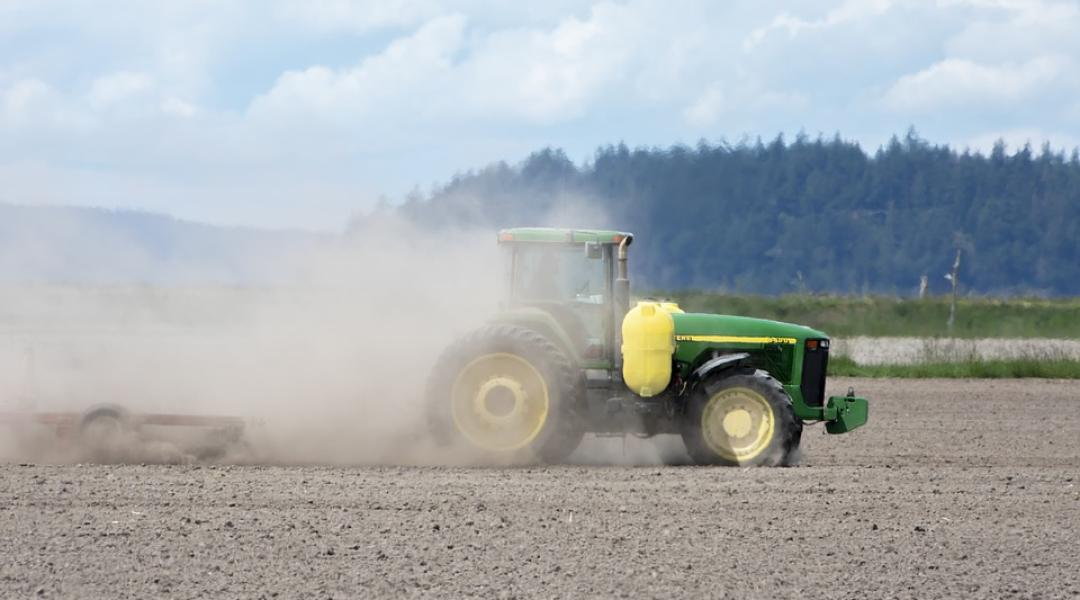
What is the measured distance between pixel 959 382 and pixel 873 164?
81.1m

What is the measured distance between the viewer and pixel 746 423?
12648 millimetres

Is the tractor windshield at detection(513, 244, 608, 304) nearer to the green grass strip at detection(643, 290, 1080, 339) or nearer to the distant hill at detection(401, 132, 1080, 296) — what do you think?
the green grass strip at detection(643, 290, 1080, 339)

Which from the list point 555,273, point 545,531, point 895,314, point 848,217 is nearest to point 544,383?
point 555,273

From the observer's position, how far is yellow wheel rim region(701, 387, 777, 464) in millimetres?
12609

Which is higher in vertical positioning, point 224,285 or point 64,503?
point 224,285

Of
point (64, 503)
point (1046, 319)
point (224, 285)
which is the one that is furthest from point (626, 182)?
point (64, 503)

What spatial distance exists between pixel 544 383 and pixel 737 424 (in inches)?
75.8

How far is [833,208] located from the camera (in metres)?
101

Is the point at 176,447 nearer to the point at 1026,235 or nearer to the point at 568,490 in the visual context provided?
the point at 568,490

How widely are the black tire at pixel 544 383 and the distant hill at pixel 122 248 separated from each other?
5.79m

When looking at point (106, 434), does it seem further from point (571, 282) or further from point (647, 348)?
point (647, 348)

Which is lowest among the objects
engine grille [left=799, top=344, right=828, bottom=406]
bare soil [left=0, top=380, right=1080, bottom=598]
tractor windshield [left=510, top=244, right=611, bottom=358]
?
bare soil [left=0, top=380, right=1080, bottom=598]

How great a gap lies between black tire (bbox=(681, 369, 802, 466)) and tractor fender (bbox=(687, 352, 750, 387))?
0.07 meters

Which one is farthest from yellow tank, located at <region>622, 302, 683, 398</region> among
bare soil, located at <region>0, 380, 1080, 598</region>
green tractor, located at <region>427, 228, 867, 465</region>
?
bare soil, located at <region>0, 380, 1080, 598</region>
